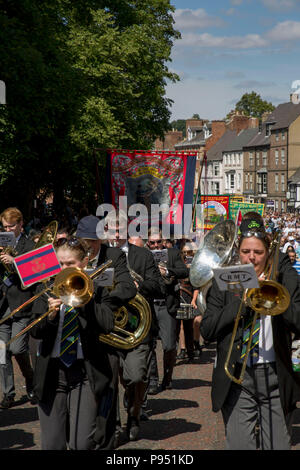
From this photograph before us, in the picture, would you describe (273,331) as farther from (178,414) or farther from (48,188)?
(48,188)

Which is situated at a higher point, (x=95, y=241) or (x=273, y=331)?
(x=95, y=241)

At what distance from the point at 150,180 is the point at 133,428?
7473mm

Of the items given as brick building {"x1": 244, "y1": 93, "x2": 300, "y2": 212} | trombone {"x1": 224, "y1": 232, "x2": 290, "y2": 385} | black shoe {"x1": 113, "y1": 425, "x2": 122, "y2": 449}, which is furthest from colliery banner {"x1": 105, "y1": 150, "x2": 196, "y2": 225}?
brick building {"x1": 244, "y1": 93, "x2": 300, "y2": 212}

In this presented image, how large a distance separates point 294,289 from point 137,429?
9.04 feet

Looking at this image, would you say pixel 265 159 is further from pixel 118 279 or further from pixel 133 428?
pixel 118 279

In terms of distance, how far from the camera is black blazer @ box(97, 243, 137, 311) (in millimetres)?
5320

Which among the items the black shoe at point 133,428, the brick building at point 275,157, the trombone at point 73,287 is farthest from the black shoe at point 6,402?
the brick building at point 275,157

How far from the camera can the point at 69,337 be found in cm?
456

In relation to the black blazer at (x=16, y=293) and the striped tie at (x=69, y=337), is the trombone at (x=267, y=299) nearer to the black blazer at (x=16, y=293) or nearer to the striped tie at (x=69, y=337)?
the striped tie at (x=69, y=337)

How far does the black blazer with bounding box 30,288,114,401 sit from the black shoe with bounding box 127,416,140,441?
2098 millimetres

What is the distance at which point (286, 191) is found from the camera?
79.8 meters

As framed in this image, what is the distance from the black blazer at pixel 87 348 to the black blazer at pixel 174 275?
4.23m

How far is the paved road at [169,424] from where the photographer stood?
20.7 feet

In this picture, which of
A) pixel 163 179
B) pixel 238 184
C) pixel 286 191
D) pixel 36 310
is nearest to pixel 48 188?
pixel 163 179
